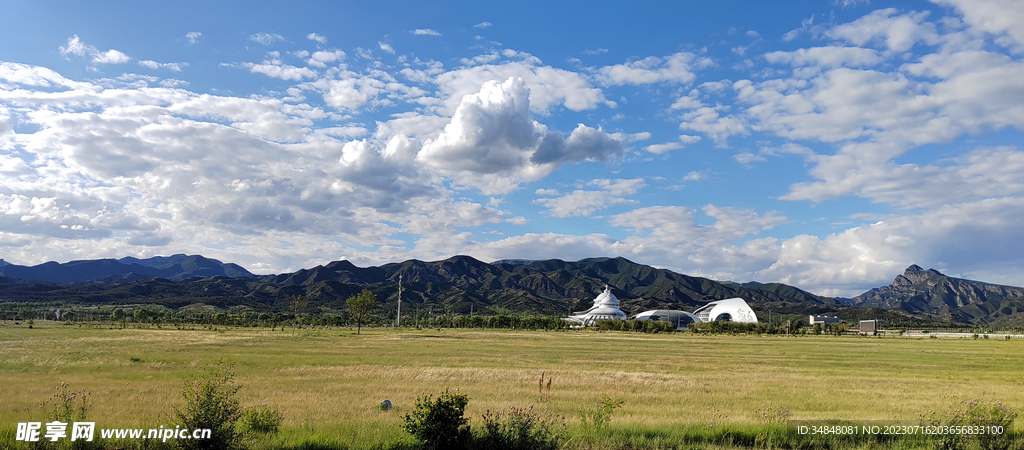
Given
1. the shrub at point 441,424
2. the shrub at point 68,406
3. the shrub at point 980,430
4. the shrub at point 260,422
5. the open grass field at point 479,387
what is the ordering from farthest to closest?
the open grass field at point 479,387 < the shrub at point 260,422 < the shrub at point 68,406 < the shrub at point 980,430 < the shrub at point 441,424

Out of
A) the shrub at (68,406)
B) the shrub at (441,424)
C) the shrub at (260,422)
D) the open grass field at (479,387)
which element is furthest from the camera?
the open grass field at (479,387)

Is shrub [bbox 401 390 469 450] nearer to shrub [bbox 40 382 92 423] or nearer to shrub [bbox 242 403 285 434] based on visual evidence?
shrub [bbox 242 403 285 434]

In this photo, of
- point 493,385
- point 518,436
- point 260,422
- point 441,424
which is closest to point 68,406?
point 260,422

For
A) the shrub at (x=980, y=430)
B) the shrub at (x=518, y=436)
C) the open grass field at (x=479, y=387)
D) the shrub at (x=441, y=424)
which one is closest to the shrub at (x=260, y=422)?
the open grass field at (x=479, y=387)

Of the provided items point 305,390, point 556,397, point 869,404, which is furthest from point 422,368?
point 869,404

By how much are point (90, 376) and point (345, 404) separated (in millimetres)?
18457

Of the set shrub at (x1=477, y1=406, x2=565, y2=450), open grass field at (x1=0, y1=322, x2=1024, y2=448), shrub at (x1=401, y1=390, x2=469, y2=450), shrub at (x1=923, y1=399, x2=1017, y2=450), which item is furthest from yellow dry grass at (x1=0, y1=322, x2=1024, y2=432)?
shrub at (x1=923, y1=399, x2=1017, y2=450)

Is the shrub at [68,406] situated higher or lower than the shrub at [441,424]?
lower

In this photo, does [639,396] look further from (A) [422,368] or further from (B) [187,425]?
(B) [187,425]

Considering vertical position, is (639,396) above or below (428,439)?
below

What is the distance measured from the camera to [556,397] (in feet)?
83.9

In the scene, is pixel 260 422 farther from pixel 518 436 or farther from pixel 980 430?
pixel 980 430

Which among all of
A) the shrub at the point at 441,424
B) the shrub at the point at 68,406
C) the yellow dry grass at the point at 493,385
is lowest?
the yellow dry grass at the point at 493,385

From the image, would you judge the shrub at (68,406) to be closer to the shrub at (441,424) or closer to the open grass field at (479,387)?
the open grass field at (479,387)
